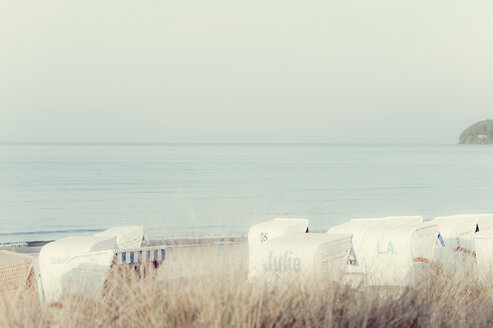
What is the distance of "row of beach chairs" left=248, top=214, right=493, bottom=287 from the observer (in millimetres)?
7953

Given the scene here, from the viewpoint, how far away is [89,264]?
811 cm

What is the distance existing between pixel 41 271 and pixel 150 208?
92.9 ft

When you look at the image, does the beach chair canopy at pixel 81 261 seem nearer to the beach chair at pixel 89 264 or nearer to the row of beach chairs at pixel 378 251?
the beach chair at pixel 89 264

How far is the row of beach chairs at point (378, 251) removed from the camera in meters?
7.95

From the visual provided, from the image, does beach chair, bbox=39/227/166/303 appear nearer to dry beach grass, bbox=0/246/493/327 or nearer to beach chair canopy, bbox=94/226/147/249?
dry beach grass, bbox=0/246/493/327

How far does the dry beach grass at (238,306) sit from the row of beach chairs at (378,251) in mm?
669

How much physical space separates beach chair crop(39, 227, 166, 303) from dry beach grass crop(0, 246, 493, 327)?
3.80 ft

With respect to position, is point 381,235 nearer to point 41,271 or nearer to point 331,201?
point 41,271

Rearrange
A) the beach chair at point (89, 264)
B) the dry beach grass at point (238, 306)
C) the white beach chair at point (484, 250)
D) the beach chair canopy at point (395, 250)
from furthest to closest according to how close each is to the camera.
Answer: the beach chair canopy at point (395, 250), the white beach chair at point (484, 250), the beach chair at point (89, 264), the dry beach grass at point (238, 306)

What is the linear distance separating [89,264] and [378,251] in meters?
4.16

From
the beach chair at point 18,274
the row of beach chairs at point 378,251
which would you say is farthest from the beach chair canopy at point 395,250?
the beach chair at point 18,274

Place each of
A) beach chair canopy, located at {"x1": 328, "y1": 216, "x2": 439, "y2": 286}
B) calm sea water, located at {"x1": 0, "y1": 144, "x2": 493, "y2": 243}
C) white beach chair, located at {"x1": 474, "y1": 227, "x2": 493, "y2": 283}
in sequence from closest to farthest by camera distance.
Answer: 1. white beach chair, located at {"x1": 474, "y1": 227, "x2": 493, "y2": 283}
2. beach chair canopy, located at {"x1": 328, "y1": 216, "x2": 439, "y2": 286}
3. calm sea water, located at {"x1": 0, "y1": 144, "x2": 493, "y2": 243}

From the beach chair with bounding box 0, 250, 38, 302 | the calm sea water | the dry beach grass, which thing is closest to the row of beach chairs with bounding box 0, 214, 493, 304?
the beach chair with bounding box 0, 250, 38, 302

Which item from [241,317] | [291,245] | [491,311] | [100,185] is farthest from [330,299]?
[100,185]
